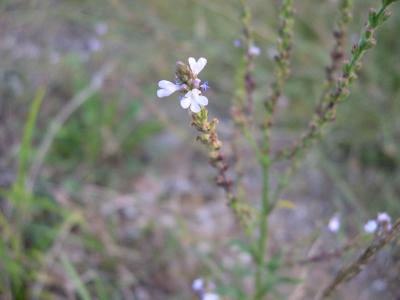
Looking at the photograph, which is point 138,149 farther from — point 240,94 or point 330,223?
point 330,223

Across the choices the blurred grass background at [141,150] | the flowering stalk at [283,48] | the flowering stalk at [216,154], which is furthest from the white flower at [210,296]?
the flowering stalk at [283,48]

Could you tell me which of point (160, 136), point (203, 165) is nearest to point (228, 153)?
point (203, 165)

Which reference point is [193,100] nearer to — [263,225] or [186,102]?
[186,102]

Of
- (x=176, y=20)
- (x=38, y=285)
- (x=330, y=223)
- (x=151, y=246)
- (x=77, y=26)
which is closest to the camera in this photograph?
(x=330, y=223)

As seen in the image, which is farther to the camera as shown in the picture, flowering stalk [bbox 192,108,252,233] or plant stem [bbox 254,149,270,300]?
plant stem [bbox 254,149,270,300]

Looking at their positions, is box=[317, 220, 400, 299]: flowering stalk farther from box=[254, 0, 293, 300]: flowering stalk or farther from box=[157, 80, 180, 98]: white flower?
box=[157, 80, 180, 98]: white flower

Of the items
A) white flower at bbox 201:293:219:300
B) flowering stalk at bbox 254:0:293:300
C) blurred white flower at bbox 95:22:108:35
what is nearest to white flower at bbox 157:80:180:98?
flowering stalk at bbox 254:0:293:300
